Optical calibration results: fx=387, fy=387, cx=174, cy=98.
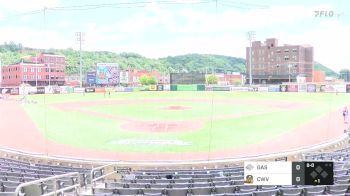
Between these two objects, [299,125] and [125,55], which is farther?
[125,55]

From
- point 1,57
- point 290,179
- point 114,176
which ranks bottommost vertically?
point 114,176

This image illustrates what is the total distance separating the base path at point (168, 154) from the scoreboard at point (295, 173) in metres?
10.9

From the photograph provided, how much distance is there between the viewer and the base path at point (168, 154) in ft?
50.0

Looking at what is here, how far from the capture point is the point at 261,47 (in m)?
42.8

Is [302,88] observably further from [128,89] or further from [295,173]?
[295,173]

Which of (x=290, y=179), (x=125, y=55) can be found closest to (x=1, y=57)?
(x=125, y=55)

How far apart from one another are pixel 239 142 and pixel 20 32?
1521cm

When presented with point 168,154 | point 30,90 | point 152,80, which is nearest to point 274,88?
point 152,80

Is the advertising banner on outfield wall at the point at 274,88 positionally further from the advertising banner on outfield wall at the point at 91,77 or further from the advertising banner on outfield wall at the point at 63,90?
the advertising banner on outfield wall at the point at 63,90

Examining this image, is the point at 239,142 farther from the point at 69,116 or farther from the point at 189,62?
the point at 189,62

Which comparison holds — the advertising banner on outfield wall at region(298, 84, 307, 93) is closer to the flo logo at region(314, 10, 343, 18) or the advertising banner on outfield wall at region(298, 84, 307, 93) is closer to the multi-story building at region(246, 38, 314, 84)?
the multi-story building at region(246, 38, 314, 84)

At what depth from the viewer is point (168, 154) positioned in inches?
613

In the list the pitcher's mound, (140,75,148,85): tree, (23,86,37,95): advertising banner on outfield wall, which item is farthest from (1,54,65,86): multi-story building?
(140,75,148,85): tree

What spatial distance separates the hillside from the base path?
7876 mm
